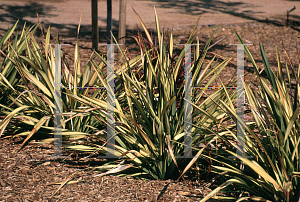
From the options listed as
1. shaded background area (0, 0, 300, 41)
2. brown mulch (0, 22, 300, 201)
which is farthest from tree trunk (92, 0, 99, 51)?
brown mulch (0, 22, 300, 201)

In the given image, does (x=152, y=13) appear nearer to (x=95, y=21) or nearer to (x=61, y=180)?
(x=95, y=21)

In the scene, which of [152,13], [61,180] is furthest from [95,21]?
[152,13]

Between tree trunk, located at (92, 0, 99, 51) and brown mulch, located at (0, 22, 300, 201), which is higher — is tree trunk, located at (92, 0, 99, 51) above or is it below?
above

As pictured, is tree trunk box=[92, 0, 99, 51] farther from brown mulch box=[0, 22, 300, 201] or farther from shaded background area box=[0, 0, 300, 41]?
brown mulch box=[0, 22, 300, 201]

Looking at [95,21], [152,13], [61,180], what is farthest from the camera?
[152,13]

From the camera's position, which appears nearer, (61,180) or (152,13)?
(61,180)

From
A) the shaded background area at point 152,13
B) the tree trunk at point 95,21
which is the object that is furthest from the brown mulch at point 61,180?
the shaded background area at point 152,13

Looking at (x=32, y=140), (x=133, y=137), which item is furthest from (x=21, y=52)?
(x=133, y=137)

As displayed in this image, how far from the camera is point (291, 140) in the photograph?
224 centimetres

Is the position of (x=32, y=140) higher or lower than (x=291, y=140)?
lower

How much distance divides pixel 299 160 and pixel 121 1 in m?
3.81

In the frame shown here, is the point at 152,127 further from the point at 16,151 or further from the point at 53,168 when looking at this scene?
the point at 16,151

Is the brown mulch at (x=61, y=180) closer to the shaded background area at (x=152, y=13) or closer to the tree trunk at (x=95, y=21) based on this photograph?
the tree trunk at (x=95, y=21)

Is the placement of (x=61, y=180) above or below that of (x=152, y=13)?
below
